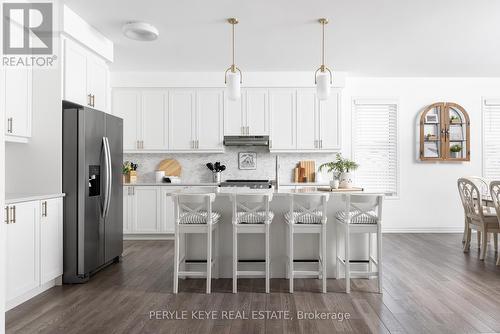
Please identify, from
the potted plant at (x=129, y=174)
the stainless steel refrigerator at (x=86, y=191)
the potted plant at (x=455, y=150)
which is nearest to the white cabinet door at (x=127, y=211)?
the potted plant at (x=129, y=174)

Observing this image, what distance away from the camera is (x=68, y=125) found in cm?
365

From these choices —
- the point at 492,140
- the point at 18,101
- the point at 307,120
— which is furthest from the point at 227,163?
the point at 492,140

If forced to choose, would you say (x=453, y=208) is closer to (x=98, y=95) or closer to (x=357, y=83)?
(x=357, y=83)

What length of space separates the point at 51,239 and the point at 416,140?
19.5ft

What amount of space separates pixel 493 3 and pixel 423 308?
9.89 feet

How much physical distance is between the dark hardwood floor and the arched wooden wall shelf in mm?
2620

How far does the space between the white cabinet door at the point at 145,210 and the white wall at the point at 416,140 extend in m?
3.61

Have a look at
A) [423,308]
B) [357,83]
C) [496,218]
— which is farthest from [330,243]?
[357,83]

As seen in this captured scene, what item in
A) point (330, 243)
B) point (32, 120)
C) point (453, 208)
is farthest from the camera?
point (453, 208)

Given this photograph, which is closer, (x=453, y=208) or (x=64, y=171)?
(x=64, y=171)

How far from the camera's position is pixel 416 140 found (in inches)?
264

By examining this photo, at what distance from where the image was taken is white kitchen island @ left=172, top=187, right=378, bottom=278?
3.90 m

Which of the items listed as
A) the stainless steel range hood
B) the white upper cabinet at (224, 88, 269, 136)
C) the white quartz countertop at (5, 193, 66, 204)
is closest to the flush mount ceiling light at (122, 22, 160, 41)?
the white quartz countertop at (5, 193, 66, 204)

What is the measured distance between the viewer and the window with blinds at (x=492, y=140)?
22.1 feet
